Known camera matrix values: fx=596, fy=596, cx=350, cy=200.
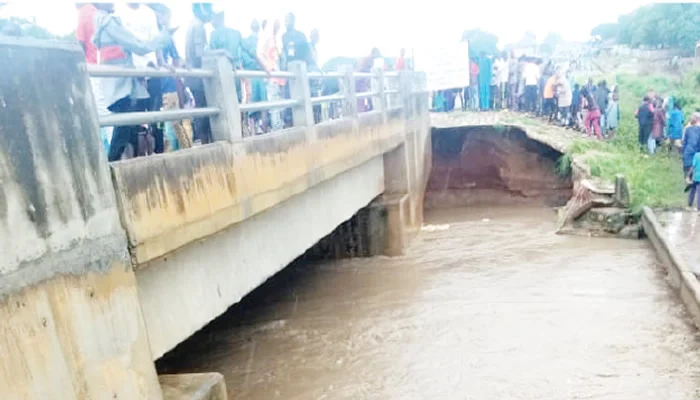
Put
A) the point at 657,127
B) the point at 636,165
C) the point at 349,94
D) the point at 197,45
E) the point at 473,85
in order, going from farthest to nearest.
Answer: the point at 473,85, the point at 657,127, the point at 636,165, the point at 349,94, the point at 197,45

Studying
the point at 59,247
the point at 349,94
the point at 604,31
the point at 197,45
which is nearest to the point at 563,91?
the point at 349,94

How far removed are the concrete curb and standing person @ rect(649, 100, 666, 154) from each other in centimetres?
444

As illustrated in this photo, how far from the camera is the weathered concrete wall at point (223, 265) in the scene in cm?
454

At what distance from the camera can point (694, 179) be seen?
450 inches

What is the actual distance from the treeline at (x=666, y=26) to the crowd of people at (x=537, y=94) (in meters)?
23.9

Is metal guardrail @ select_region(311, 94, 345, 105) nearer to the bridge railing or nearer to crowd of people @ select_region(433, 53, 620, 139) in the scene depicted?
the bridge railing

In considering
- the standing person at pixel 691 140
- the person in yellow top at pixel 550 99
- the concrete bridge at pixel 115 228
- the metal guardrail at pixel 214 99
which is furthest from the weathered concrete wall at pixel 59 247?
the person in yellow top at pixel 550 99

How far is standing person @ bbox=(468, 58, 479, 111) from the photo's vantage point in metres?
17.9

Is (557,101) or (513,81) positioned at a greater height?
(513,81)

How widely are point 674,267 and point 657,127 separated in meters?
7.70

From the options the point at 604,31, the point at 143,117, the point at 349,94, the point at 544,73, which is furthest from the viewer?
the point at 604,31

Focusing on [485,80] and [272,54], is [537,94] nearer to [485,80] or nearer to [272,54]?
[485,80]

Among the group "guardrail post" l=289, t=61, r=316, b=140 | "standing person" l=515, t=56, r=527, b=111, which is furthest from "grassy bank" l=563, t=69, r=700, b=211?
"guardrail post" l=289, t=61, r=316, b=140

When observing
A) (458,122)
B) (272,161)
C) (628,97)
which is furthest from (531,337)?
(628,97)
